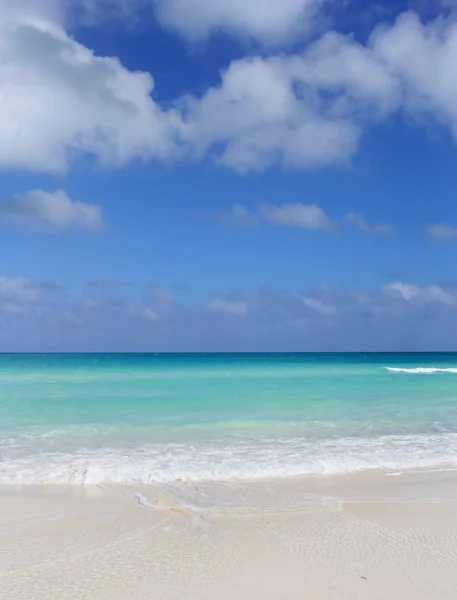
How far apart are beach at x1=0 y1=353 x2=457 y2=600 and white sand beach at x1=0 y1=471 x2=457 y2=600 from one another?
19 millimetres

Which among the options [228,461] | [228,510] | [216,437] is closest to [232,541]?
[228,510]

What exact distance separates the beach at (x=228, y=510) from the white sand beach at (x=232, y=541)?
2 centimetres

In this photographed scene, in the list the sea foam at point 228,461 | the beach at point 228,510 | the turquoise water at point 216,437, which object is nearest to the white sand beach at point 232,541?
the beach at point 228,510

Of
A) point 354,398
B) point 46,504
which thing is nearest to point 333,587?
point 46,504

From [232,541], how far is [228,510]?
3.22 feet

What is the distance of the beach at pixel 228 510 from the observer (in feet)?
14.4

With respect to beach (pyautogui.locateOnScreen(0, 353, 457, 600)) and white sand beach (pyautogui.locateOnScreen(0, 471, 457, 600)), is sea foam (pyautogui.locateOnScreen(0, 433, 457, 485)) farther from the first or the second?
white sand beach (pyautogui.locateOnScreen(0, 471, 457, 600))

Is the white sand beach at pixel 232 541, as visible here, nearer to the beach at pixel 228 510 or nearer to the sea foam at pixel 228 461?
the beach at pixel 228 510

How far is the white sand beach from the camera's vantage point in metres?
4.28

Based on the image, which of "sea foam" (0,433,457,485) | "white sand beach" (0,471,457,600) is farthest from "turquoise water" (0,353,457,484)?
"white sand beach" (0,471,457,600)

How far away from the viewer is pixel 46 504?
21.5 ft

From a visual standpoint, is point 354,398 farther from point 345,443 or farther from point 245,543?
point 245,543

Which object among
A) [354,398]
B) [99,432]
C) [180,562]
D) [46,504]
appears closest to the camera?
[180,562]

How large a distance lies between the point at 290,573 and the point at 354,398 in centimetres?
1587
